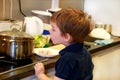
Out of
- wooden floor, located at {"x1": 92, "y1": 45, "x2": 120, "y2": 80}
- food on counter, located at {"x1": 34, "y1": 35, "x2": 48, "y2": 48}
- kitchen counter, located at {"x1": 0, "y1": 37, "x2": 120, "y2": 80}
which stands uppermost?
food on counter, located at {"x1": 34, "y1": 35, "x2": 48, "y2": 48}

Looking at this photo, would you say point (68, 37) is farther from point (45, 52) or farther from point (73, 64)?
point (45, 52)

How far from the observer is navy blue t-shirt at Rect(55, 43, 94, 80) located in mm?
990

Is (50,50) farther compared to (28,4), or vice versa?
(28,4)

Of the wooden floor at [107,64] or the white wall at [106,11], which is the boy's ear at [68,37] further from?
the white wall at [106,11]

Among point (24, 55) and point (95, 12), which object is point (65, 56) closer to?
point (24, 55)

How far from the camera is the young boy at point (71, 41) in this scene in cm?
99

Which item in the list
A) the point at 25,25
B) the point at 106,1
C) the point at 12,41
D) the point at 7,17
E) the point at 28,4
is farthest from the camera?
the point at 106,1

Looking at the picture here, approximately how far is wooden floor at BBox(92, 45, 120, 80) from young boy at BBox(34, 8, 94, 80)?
2.21ft

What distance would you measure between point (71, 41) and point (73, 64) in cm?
11

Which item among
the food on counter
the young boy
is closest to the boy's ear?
the young boy

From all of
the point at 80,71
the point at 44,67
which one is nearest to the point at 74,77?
the point at 80,71

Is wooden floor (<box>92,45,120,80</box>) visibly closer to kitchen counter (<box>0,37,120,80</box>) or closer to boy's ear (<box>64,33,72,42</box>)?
kitchen counter (<box>0,37,120,80</box>)

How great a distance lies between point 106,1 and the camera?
225 centimetres

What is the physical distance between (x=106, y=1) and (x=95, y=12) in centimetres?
16
